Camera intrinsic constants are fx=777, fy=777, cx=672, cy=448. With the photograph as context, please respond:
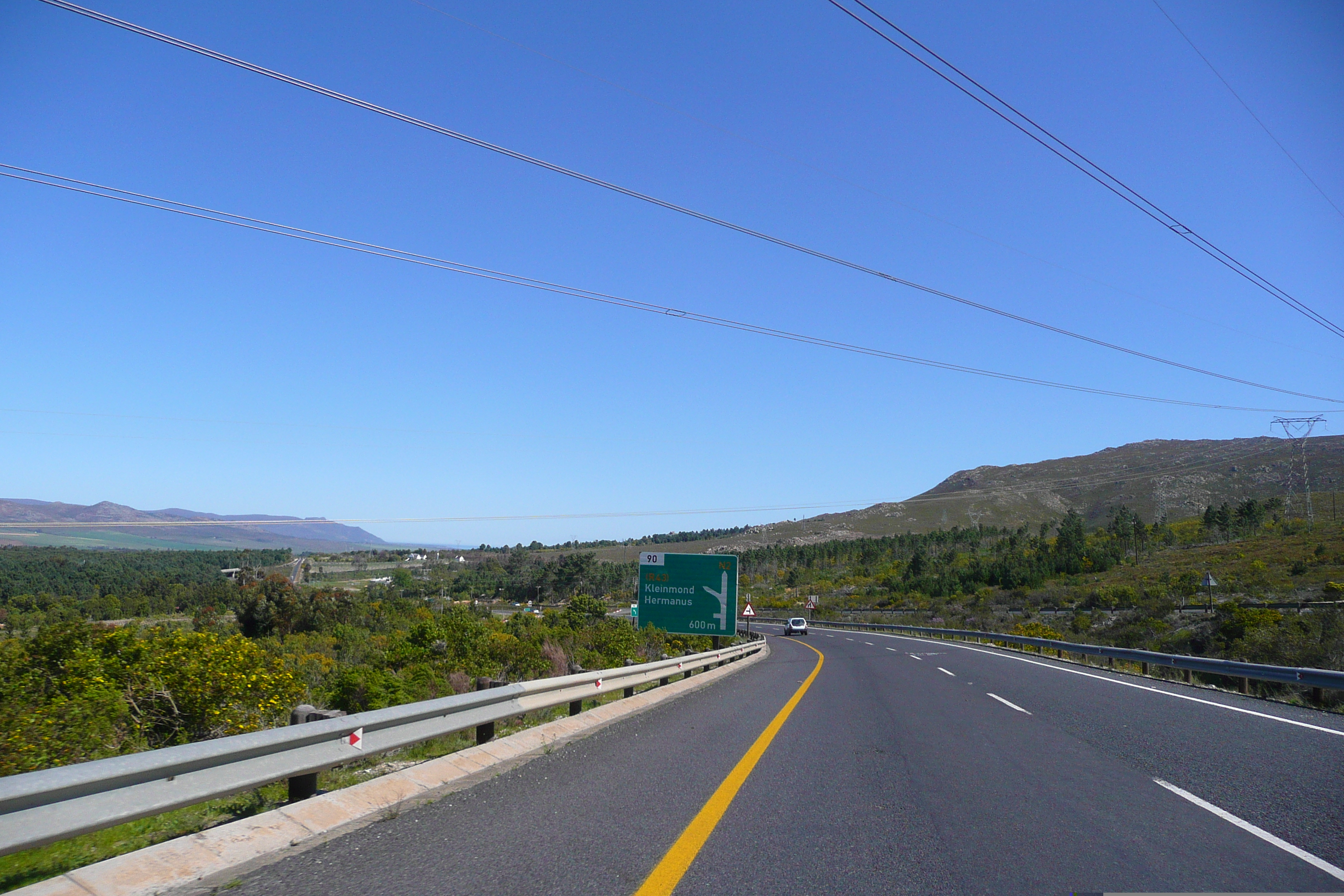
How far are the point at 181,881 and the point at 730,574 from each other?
2120 cm

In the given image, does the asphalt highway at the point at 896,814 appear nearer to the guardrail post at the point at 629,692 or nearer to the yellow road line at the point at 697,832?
the yellow road line at the point at 697,832

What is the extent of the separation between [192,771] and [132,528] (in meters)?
21.4

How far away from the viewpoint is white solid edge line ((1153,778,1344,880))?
500 centimetres

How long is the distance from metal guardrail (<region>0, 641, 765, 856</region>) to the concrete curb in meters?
0.24

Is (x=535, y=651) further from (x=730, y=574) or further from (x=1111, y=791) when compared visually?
(x=1111, y=791)

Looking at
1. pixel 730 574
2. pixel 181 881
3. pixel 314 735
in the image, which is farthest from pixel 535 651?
pixel 181 881

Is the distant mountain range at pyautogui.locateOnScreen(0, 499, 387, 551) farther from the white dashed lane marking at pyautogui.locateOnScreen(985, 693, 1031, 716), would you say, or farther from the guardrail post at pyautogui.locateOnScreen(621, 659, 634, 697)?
the white dashed lane marking at pyautogui.locateOnScreen(985, 693, 1031, 716)

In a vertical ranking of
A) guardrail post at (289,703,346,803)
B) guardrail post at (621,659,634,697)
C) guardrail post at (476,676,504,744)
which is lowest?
guardrail post at (621,659,634,697)

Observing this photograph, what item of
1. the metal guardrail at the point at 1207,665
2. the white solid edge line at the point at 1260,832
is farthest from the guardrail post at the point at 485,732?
the metal guardrail at the point at 1207,665

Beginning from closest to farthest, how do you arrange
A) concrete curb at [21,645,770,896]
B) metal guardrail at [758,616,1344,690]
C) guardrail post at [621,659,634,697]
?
concrete curb at [21,645,770,896] < metal guardrail at [758,616,1344,690] < guardrail post at [621,659,634,697]

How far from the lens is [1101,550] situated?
97062 mm

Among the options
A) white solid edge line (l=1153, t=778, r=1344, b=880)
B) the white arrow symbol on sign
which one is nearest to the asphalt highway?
white solid edge line (l=1153, t=778, r=1344, b=880)

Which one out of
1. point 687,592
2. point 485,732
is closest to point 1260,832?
point 485,732

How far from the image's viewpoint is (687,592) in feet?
80.6
